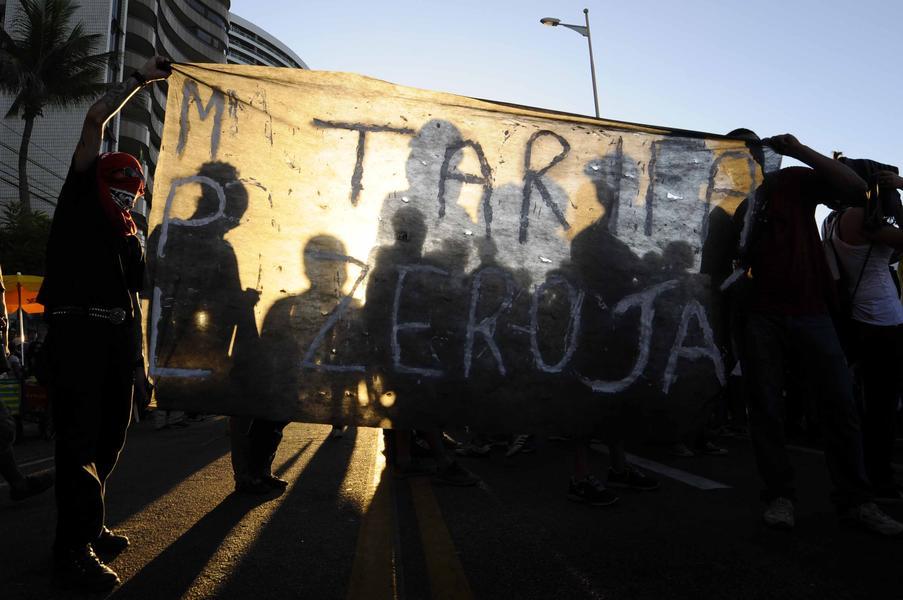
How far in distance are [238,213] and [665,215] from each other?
225cm

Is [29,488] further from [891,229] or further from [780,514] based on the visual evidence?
[891,229]

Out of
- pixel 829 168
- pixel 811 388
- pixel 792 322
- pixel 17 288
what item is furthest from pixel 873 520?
pixel 17 288

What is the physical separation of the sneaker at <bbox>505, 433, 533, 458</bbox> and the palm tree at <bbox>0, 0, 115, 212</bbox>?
30237mm

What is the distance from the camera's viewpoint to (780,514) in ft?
12.1

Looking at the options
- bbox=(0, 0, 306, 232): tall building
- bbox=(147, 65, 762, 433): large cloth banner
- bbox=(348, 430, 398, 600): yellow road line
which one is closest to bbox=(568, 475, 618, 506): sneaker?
bbox=(147, 65, 762, 433): large cloth banner

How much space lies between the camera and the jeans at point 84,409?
303cm

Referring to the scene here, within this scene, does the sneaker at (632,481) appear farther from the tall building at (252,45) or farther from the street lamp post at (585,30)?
the tall building at (252,45)

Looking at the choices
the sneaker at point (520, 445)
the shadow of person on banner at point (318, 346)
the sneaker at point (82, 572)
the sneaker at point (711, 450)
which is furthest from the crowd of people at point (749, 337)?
the sneaker at point (711, 450)

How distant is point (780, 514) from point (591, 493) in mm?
1081

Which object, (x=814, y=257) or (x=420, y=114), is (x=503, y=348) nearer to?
(x=420, y=114)

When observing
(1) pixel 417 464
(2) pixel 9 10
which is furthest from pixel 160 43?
(1) pixel 417 464

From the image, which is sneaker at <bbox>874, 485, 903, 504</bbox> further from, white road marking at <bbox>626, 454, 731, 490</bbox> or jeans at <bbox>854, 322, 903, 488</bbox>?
white road marking at <bbox>626, 454, 731, 490</bbox>

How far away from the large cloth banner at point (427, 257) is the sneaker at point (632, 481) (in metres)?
1.32

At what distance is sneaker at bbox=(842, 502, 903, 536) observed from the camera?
3.51 m
